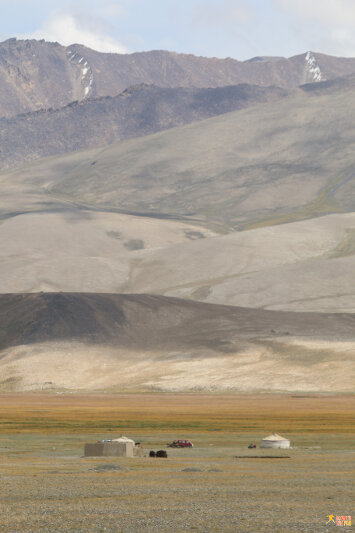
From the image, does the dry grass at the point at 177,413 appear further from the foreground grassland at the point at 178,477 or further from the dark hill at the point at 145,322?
the dark hill at the point at 145,322

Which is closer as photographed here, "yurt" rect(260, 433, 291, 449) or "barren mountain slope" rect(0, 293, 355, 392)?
"yurt" rect(260, 433, 291, 449)

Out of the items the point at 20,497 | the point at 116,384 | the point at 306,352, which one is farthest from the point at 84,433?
the point at 306,352

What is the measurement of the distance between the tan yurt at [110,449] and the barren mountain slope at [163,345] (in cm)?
7481

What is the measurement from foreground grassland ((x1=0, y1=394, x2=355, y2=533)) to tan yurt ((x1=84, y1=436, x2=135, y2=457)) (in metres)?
0.91

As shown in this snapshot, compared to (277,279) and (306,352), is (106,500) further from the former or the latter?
(277,279)

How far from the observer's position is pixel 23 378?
5064 inches

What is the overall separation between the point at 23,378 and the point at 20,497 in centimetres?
10475

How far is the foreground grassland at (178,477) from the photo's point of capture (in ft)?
70.4

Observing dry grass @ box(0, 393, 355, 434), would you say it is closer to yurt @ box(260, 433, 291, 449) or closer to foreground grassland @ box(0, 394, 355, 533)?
foreground grassland @ box(0, 394, 355, 533)

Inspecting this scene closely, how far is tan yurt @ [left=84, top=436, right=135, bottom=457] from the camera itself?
4238cm

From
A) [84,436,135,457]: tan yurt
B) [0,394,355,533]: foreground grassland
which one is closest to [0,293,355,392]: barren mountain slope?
[0,394,355,533]: foreground grassland

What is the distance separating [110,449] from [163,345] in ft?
333

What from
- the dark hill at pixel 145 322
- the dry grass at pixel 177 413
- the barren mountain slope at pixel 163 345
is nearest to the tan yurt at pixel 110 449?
the dry grass at pixel 177 413

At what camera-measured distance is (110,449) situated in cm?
4331
